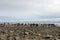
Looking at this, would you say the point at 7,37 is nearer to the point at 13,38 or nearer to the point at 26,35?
the point at 13,38

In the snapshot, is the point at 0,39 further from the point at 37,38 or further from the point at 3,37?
the point at 37,38

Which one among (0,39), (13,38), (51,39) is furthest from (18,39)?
(51,39)

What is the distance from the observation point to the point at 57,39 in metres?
17.9

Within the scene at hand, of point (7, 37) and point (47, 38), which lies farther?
point (47, 38)

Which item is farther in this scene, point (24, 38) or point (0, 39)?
point (24, 38)

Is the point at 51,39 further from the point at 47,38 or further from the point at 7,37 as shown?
the point at 7,37

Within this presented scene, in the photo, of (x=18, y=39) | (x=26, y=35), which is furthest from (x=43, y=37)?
(x=18, y=39)

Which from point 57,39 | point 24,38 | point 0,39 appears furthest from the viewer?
point 57,39

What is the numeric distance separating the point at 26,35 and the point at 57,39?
105 inches

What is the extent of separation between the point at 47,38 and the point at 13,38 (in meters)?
3.58

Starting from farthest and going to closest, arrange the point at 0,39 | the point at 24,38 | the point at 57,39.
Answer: the point at 57,39, the point at 24,38, the point at 0,39

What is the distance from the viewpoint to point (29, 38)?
17188 mm

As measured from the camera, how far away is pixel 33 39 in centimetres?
1709

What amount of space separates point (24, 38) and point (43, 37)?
8.02 ft
